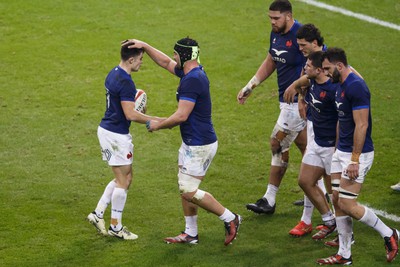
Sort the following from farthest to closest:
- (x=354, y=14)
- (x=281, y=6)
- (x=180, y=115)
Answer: (x=354, y=14) < (x=281, y=6) < (x=180, y=115)

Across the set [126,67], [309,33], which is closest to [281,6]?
[309,33]

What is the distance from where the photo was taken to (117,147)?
445 inches

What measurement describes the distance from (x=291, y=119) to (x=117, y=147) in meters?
2.44

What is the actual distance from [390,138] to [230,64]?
3.94 m

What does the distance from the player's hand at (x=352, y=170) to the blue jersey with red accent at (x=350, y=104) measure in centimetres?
25

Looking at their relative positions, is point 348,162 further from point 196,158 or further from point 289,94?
point 196,158

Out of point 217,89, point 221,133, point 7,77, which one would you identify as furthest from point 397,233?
point 7,77

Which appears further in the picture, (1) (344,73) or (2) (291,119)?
(2) (291,119)

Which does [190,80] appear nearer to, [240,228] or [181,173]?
[181,173]

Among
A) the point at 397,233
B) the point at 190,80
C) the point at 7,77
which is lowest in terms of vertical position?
the point at 7,77

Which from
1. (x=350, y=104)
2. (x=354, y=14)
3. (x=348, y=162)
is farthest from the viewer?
(x=354, y=14)

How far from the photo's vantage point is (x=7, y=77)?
1689 centimetres

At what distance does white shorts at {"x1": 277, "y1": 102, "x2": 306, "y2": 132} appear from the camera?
1221 centimetres

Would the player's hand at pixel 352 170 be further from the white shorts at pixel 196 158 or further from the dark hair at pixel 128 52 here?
the dark hair at pixel 128 52
